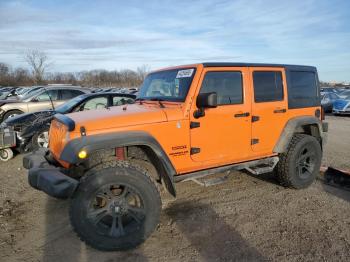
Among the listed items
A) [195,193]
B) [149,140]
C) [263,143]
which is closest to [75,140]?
[149,140]

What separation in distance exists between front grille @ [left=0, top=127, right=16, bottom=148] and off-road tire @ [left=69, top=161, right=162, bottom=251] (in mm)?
4612

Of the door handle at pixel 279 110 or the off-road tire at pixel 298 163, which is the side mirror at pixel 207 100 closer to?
the door handle at pixel 279 110

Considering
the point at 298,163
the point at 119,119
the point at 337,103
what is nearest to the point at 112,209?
the point at 119,119

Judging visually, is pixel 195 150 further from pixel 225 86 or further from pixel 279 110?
pixel 279 110

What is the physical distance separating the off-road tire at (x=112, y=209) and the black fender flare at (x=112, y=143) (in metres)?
0.25

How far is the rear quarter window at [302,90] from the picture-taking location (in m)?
5.13

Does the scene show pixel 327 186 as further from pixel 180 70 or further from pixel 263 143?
pixel 180 70

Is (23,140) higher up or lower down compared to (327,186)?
higher up

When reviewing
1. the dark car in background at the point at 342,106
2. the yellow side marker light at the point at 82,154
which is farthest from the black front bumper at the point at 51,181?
the dark car in background at the point at 342,106

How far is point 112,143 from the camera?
341 centimetres

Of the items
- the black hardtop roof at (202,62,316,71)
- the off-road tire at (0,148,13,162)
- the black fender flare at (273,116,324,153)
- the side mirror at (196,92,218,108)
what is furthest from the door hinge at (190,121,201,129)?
the off-road tire at (0,148,13,162)

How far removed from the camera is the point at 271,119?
484cm

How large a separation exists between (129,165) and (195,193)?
1.94 metres

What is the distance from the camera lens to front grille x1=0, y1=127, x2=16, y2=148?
279 inches
